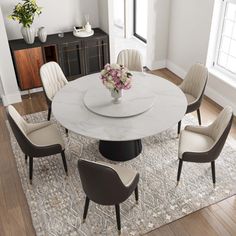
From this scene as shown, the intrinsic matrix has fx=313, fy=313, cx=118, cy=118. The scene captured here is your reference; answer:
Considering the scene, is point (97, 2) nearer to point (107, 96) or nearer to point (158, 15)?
point (158, 15)

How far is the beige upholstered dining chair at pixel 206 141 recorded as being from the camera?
3.05 m

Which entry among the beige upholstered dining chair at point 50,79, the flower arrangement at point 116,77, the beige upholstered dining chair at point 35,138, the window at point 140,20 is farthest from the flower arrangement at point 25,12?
the window at point 140,20

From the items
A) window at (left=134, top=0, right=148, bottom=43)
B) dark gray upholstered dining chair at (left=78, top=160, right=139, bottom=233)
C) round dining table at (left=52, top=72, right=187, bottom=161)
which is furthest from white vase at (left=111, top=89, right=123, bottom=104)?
window at (left=134, top=0, right=148, bottom=43)

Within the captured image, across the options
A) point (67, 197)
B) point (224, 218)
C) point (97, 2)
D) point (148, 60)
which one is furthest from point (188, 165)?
point (97, 2)

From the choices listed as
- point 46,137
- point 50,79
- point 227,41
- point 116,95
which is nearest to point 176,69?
point 227,41

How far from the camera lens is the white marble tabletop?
305cm

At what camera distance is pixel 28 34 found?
4.80 metres

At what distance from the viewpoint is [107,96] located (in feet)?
11.8

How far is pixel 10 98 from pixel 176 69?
3008 mm

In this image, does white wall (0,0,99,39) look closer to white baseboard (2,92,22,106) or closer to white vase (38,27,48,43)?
white vase (38,27,48,43)

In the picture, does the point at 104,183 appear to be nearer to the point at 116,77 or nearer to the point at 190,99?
the point at 116,77

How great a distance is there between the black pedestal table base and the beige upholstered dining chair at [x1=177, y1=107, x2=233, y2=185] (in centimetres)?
63

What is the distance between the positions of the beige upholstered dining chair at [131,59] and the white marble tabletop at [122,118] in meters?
0.78

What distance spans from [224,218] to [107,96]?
1783mm
